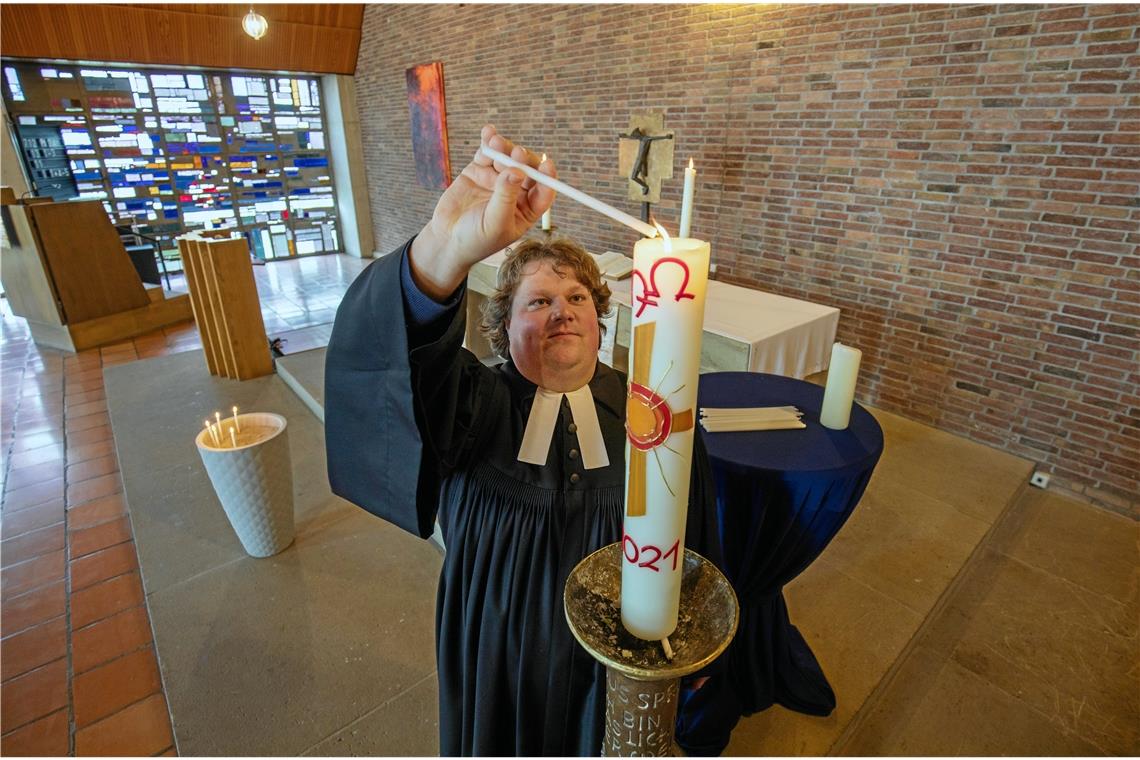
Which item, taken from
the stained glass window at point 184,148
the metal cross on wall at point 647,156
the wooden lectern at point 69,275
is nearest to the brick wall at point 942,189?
the metal cross on wall at point 647,156

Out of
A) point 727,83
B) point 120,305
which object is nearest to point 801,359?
point 727,83

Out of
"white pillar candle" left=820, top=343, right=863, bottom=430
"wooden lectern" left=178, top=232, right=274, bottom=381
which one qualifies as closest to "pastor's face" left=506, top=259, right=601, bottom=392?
"white pillar candle" left=820, top=343, right=863, bottom=430

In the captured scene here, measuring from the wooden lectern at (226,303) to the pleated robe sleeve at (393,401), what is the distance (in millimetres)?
3662

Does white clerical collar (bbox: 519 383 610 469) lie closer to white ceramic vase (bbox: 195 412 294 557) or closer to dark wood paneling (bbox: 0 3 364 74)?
white ceramic vase (bbox: 195 412 294 557)

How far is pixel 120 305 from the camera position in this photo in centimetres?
518

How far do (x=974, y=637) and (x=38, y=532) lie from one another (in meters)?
3.94

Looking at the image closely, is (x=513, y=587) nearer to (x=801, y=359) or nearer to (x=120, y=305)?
(x=801, y=359)

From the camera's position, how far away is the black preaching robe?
770 mm

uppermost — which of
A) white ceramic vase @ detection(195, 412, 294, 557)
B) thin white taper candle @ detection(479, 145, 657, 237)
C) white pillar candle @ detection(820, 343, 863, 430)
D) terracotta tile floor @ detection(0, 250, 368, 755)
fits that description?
thin white taper candle @ detection(479, 145, 657, 237)

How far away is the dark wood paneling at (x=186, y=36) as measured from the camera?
6.00 meters

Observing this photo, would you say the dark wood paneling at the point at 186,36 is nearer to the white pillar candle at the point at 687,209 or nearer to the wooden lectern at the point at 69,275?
the wooden lectern at the point at 69,275

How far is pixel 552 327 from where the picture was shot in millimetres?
915

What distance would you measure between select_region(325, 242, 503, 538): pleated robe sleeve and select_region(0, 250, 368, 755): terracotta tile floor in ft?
4.75

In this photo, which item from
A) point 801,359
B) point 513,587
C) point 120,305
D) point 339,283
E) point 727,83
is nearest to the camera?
point 513,587
